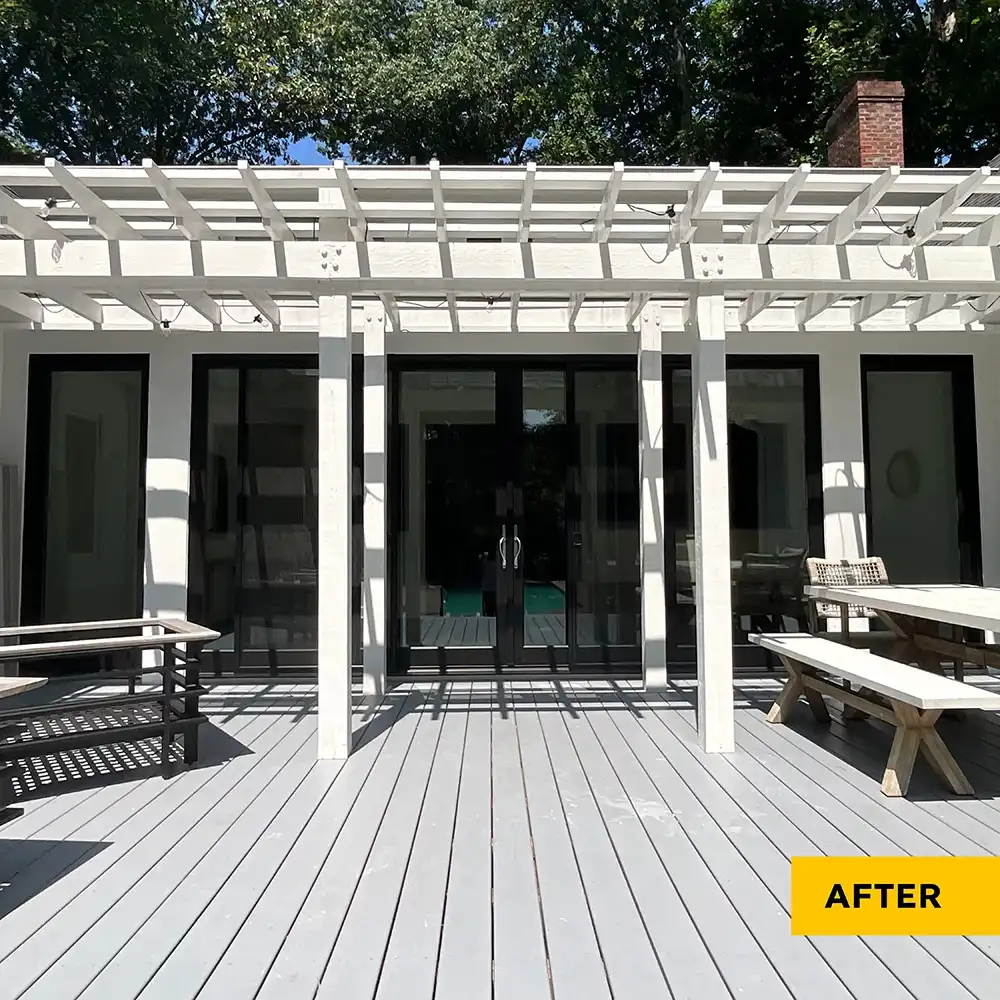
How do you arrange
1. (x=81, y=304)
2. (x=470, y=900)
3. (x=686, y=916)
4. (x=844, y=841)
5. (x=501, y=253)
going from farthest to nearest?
(x=81, y=304)
(x=501, y=253)
(x=844, y=841)
(x=470, y=900)
(x=686, y=916)

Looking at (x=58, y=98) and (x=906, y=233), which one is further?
(x=58, y=98)

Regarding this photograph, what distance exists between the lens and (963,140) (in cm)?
1352

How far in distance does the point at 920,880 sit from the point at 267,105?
16.8 metres

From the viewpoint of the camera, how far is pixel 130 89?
15.1 meters

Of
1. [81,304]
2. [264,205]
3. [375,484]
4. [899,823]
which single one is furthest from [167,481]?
[899,823]

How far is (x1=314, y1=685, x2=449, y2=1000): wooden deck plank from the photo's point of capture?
2.11 metres

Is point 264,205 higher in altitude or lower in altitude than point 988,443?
higher

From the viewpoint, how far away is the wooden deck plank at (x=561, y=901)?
2.11 m

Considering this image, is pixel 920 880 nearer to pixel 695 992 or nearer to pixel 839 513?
pixel 695 992

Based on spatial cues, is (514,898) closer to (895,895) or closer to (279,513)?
(895,895)

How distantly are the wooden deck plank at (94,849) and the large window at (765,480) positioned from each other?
12.6 ft

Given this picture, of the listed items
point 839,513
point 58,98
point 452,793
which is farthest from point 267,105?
point 452,793

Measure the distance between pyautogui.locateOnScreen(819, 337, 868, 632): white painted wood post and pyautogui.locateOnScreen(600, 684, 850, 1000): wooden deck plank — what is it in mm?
2694

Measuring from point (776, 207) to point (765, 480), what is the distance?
274cm
